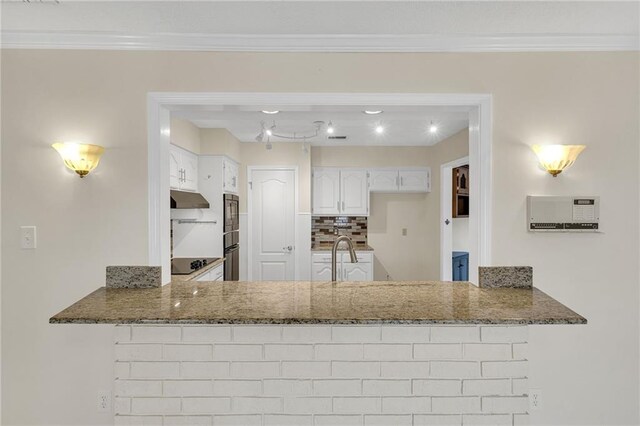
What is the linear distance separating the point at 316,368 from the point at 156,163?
137 cm

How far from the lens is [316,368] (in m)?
1.35

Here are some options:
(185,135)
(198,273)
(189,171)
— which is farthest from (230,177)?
(198,273)

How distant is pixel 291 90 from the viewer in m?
1.81

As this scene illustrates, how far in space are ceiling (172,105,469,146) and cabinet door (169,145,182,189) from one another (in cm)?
34

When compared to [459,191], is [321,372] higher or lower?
lower

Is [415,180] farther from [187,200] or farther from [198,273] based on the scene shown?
[198,273]

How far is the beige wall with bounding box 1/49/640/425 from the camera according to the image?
178 centimetres

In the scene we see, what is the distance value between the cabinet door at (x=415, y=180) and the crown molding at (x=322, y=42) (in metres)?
3.07

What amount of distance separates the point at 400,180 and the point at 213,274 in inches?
116

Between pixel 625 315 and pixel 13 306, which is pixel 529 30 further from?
pixel 13 306

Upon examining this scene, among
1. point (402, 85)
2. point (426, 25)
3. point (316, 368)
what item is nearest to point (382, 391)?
point (316, 368)

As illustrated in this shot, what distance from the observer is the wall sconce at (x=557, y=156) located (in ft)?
5.60

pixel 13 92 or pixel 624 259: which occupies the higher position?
pixel 13 92

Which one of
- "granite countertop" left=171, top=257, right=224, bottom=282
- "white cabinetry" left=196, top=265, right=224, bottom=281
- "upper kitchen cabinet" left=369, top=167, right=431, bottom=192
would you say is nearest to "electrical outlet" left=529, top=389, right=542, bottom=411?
"granite countertop" left=171, top=257, right=224, bottom=282
